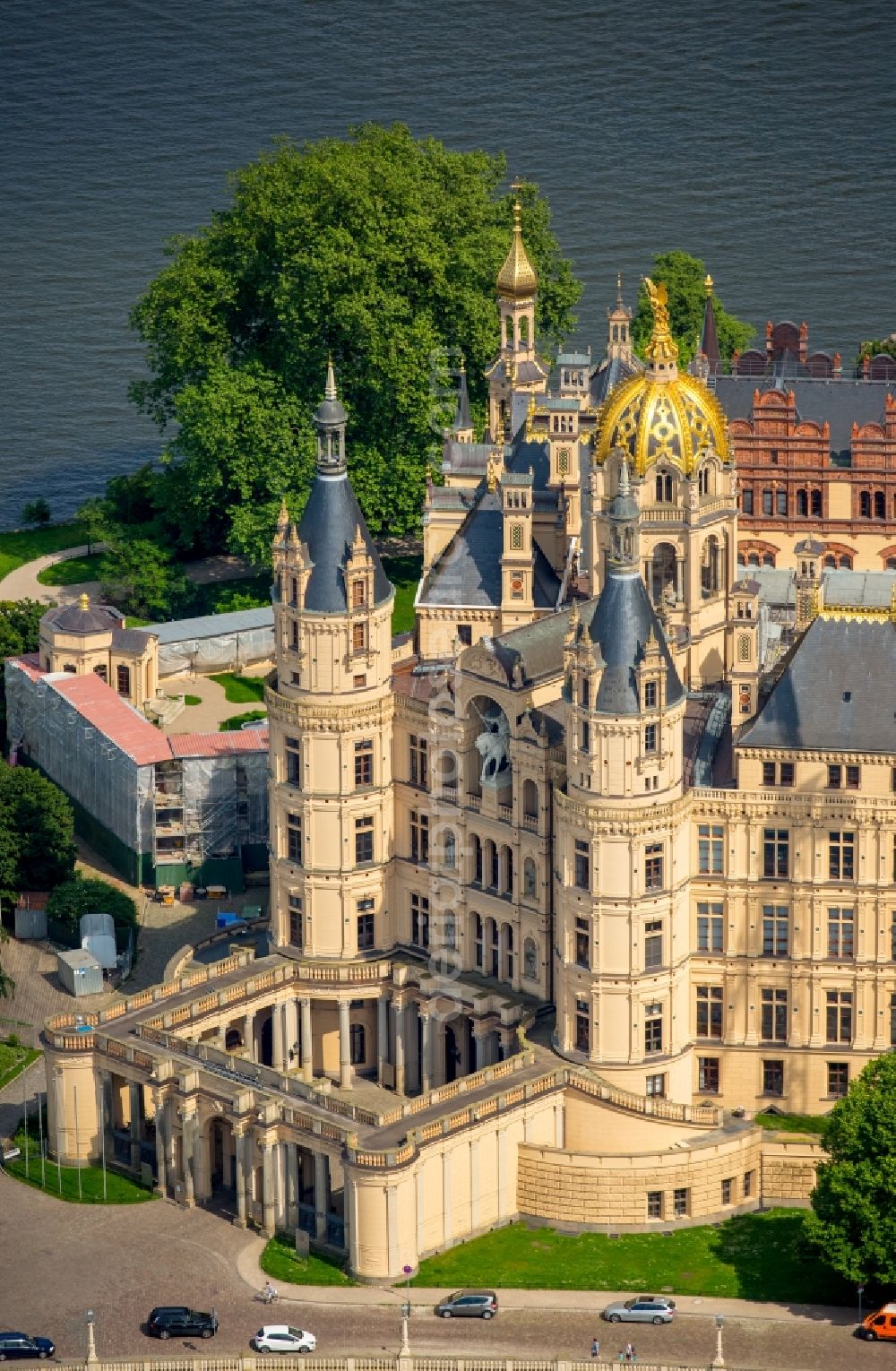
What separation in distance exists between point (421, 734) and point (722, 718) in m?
13.0

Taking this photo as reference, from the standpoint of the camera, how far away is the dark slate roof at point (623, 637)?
179750mm

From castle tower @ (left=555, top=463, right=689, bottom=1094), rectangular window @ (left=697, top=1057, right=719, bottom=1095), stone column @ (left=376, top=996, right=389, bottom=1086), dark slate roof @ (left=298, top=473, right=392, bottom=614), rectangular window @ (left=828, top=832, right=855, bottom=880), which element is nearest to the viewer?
castle tower @ (left=555, top=463, right=689, bottom=1094)

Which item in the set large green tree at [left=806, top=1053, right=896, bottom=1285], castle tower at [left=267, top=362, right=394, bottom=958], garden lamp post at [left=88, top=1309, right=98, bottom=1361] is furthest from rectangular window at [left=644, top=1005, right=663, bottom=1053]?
garden lamp post at [left=88, top=1309, right=98, bottom=1361]

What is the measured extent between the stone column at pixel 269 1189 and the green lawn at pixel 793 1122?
2068cm

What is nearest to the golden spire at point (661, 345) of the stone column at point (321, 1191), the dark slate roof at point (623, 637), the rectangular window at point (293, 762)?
the dark slate roof at point (623, 637)

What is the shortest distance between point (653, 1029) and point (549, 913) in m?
6.85

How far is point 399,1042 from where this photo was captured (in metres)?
194

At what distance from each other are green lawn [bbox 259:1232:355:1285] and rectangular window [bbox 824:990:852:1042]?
2386cm

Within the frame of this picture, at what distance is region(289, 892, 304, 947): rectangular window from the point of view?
195375mm

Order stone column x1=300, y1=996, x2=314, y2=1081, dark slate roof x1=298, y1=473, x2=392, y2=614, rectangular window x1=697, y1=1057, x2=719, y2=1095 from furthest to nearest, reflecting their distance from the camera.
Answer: stone column x1=300, y1=996, x2=314, y2=1081 < dark slate roof x1=298, y1=473, x2=392, y2=614 < rectangular window x1=697, y1=1057, x2=719, y2=1095

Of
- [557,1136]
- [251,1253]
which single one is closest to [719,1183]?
[557,1136]

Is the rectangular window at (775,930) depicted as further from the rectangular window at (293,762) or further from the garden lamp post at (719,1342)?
the rectangular window at (293,762)

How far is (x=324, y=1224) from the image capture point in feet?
596

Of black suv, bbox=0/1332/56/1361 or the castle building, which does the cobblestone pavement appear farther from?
the castle building
